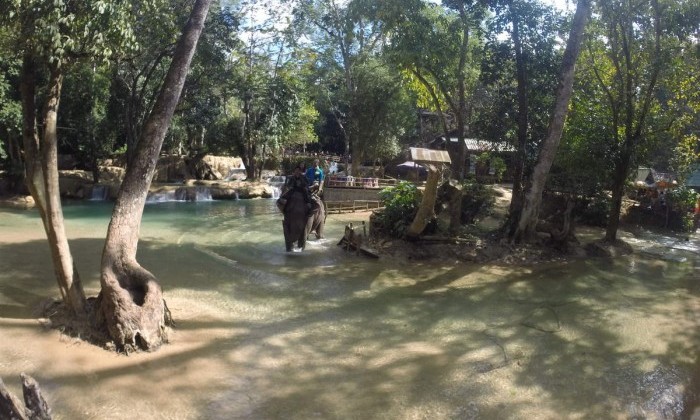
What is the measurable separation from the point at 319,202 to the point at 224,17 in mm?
11493

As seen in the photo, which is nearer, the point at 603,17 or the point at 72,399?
the point at 72,399

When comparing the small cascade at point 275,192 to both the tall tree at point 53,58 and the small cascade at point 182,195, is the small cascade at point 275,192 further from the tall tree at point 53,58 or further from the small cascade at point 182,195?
the tall tree at point 53,58

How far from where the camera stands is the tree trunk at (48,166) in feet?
18.4

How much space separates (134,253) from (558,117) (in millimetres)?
9100

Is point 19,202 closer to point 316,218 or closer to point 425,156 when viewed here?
point 316,218

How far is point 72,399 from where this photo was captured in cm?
453

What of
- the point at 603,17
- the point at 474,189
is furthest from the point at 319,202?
the point at 603,17

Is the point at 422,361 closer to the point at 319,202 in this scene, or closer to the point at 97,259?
the point at 319,202

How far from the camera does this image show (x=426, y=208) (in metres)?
10.8

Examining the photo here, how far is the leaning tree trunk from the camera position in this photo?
5.53 m

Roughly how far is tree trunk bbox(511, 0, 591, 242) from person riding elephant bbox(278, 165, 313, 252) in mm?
4989

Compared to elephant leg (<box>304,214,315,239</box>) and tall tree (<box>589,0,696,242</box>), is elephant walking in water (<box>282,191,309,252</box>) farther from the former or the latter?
tall tree (<box>589,0,696,242</box>)

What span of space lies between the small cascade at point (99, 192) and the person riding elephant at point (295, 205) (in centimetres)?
1770

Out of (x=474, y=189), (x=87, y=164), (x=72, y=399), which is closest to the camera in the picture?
(x=72, y=399)
